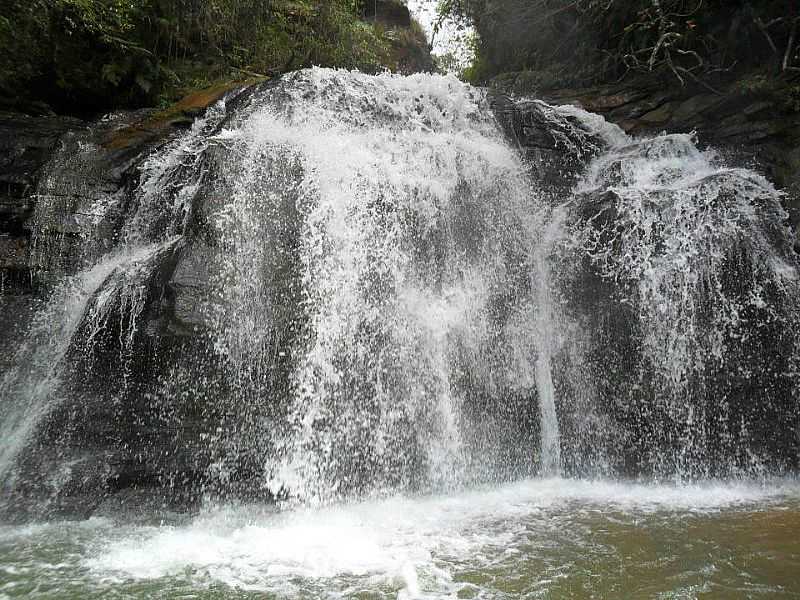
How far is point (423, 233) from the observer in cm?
740

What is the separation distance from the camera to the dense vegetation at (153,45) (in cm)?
900

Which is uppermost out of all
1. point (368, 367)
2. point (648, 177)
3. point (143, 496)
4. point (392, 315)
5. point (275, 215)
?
point (648, 177)

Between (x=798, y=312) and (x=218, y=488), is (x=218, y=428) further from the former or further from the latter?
(x=798, y=312)

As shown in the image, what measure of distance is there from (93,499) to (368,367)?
9.61 feet

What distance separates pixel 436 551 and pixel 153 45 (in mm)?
11210

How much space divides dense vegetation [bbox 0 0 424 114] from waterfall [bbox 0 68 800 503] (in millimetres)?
2707

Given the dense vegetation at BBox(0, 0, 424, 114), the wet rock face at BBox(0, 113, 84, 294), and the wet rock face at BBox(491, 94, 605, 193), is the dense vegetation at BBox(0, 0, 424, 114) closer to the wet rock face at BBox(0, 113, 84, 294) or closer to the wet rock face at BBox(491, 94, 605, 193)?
the wet rock face at BBox(0, 113, 84, 294)

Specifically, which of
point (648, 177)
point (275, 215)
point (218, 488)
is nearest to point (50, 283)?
point (275, 215)

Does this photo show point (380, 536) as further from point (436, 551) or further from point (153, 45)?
point (153, 45)

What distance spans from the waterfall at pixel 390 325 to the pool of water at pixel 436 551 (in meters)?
0.71

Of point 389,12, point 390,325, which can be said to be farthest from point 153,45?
point 389,12

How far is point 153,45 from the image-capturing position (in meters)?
11.4

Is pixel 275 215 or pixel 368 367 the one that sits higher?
pixel 275 215

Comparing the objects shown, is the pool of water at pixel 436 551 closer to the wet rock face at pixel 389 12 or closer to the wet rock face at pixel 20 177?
the wet rock face at pixel 20 177
